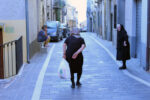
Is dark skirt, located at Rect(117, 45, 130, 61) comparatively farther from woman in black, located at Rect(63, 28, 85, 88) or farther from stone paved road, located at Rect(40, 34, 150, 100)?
woman in black, located at Rect(63, 28, 85, 88)

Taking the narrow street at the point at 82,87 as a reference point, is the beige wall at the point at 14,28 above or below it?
above

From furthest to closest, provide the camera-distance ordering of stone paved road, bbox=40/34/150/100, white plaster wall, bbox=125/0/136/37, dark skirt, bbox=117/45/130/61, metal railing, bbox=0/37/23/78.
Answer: white plaster wall, bbox=125/0/136/37
dark skirt, bbox=117/45/130/61
metal railing, bbox=0/37/23/78
stone paved road, bbox=40/34/150/100

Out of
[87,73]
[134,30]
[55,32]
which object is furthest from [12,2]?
[55,32]

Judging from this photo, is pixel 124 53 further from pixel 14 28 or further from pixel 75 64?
pixel 14 28

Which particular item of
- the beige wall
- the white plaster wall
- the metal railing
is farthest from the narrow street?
the white plaster wall

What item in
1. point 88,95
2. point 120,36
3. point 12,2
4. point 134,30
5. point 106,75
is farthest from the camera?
point 134,30

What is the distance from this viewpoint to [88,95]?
7352mm

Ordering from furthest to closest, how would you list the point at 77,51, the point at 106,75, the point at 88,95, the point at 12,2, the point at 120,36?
the point at 12,2, the point at 120,36, the point at 106,75, the point at 77,51, the point at 88,95

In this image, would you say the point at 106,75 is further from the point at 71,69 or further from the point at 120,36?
the point at 71,69

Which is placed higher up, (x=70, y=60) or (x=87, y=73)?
(x=70, y=60)

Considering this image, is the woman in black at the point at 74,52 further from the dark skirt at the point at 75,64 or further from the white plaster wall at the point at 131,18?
the white plaster wall at the point at 131,18

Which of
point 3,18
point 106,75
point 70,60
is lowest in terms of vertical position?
point 106,75

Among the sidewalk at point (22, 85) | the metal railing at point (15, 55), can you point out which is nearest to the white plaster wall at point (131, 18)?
the sidewalk at point (22, 85)

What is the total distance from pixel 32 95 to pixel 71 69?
1.31 metres
